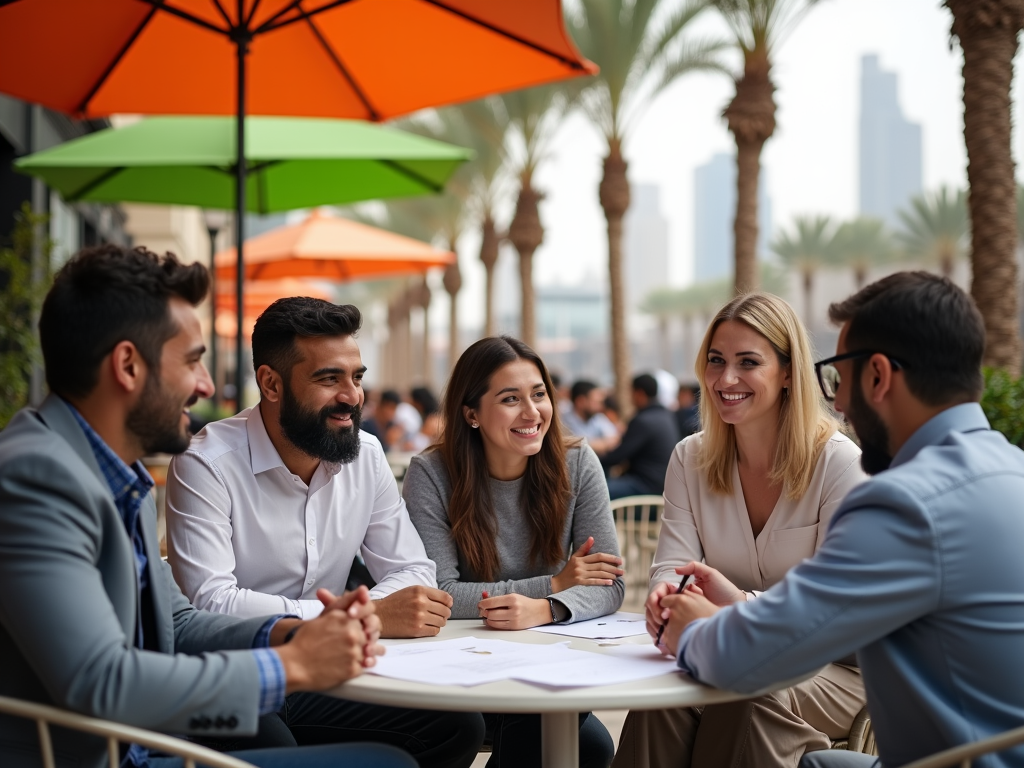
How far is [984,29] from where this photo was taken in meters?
8.25

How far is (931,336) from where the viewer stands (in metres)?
2.01

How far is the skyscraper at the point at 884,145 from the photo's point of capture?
129000 millimetres

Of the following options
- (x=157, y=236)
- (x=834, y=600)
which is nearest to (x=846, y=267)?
(x=157, y=236)

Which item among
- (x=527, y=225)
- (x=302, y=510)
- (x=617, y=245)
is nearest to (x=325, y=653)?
(x=302, y=510)

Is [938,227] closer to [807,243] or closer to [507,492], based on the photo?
[807,243]

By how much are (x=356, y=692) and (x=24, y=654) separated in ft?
2.09

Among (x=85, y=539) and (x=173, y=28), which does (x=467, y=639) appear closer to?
Result: (x=85, y=539)

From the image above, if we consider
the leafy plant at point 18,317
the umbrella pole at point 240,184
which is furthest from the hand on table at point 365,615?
the leafy plant at point 18,317

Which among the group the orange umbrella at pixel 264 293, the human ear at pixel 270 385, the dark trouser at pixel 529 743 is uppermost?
the orange umbrella at pixel 264 293

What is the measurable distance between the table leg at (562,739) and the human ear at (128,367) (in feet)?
3.93

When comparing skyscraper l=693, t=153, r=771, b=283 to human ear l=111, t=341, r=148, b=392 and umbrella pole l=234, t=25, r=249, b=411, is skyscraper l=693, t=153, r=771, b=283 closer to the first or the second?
umbrella pole l=234, t=25, r=249, b=411

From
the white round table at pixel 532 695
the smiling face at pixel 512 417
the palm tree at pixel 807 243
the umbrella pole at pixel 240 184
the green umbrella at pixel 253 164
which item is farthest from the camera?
the palm tree at pixel 807 243

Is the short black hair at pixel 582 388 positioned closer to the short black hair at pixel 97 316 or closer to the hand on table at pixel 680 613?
the hand on table at pixel 680 613

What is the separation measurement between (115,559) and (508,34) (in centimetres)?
355
